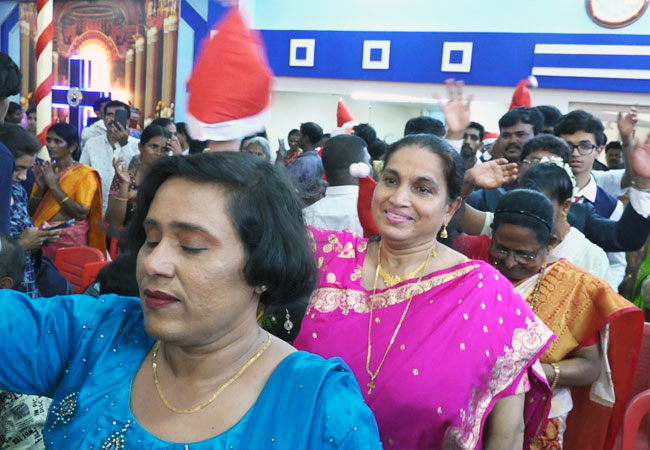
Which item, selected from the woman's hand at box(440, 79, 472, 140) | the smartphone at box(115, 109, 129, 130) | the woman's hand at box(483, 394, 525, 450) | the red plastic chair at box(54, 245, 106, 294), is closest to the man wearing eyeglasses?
the woman's hand at box(440, 79, 472, 140)

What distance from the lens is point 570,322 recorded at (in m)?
2.04

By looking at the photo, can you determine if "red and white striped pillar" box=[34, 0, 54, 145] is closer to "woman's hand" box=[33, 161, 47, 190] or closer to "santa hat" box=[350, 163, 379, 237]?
"santa hat" box=[350, 163, 379, 237]

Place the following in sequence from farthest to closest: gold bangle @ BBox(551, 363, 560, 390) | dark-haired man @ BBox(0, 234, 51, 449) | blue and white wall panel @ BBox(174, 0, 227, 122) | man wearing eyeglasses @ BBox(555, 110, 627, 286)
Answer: blue and white wall panel @ BBox(174, 0, 227, 122)
man wearing eyeglasses @ BBox(555, 110, 627, 286)
gold bangle @ BBox(551, 363, 560, 390)
dark-haired man @ BBox(0, 234, 51, 449)

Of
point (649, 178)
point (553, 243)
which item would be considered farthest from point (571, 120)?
point (553, 243)

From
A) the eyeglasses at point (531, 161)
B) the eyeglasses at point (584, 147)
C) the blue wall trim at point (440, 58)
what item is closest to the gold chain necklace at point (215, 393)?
the eyeglasses at point (531, 161)

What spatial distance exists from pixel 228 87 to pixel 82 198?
2.72m

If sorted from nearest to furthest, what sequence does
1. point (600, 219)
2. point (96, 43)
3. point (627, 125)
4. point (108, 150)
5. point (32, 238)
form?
1. point (32, 238)
2. point (600, 219)
3. point (627, 125)
4. point (108, 150)
5. point (96, 43)

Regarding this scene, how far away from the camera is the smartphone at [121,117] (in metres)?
5.88

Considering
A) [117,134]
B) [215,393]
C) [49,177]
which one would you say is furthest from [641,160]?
[117,134]

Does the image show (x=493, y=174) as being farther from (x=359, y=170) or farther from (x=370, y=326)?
(x=370, y=326)

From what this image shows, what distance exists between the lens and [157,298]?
109 cm

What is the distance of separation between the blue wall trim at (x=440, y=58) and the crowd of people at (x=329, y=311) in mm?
4683

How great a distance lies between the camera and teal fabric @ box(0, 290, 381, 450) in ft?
3.49

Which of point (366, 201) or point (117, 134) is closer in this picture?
point (366, 201)
